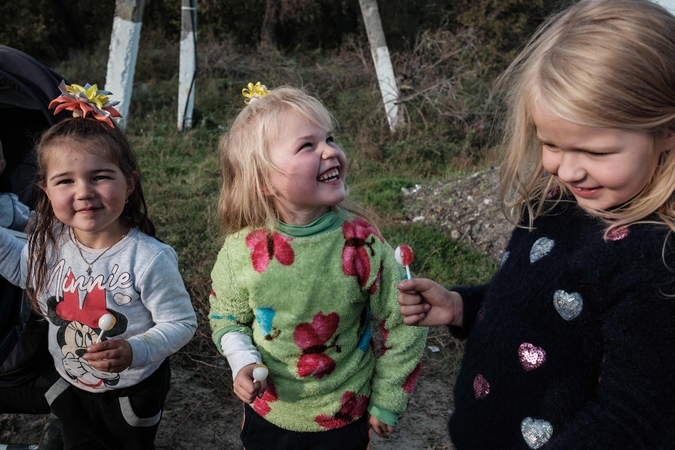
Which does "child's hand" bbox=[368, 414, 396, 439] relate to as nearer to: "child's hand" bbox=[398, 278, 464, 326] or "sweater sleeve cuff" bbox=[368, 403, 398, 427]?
"sweater sleeve cuff" bbox=[368, 403, 398, 427]

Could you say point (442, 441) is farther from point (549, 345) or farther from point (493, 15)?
point (493, 15)

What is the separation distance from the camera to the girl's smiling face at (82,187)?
1.95 metres

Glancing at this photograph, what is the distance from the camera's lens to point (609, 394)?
1.18 metres

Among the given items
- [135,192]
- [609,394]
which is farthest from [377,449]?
[609,394]

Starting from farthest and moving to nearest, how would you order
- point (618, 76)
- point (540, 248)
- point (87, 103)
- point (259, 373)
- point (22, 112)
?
point (22, 112)
point (87, 103)
point (259, 373)
point (540, 248)
point (618, 76)

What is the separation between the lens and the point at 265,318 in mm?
1800

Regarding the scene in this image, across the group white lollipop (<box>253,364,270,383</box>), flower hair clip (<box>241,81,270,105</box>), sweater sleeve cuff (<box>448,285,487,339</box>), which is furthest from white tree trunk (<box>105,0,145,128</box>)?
sweater sleeve cuff (<box>448,285,487,339</box>)

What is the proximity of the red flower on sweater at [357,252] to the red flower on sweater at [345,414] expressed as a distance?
346 mm

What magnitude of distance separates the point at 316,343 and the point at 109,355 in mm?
601

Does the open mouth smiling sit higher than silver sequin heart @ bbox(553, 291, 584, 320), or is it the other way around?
the open mouth smiling

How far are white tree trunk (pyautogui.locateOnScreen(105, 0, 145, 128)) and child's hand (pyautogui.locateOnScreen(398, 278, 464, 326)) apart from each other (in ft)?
21.2

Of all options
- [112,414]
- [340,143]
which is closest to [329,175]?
[112,414]

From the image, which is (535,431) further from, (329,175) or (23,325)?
(23,325)

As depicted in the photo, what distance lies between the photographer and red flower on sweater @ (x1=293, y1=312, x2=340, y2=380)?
5.79ft
